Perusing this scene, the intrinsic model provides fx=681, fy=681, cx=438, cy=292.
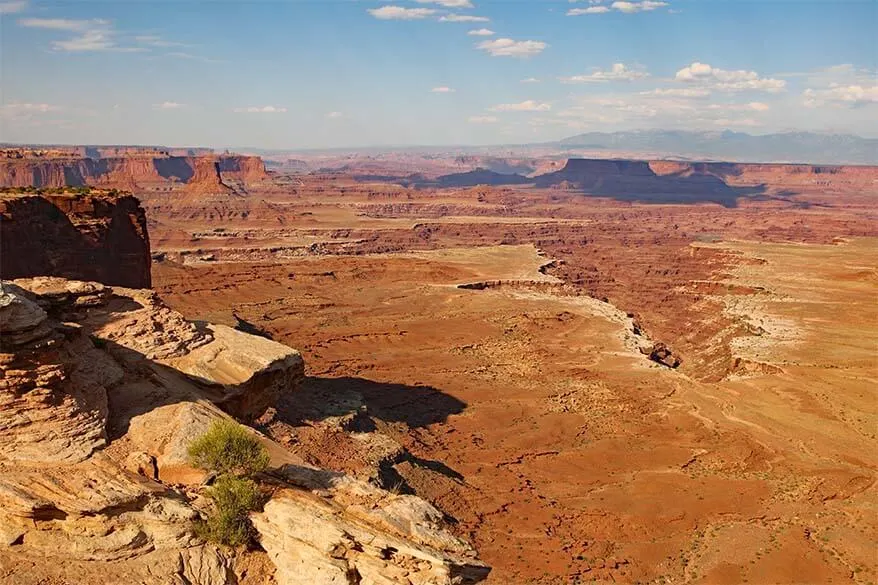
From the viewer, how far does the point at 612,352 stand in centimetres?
5675

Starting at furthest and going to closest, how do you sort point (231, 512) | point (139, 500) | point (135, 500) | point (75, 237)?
point (75, 237) → point (231, 512) → point (139, 500) → point (135, 500)

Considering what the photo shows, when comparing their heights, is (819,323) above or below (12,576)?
below

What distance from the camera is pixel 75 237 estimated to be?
47.7 meters

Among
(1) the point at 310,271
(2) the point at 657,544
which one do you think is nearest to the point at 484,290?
(1) the point at 310,271

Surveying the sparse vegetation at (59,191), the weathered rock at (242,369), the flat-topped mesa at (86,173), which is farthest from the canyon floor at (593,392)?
the flat-topped mesa at (86,173)

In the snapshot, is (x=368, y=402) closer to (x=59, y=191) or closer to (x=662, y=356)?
(x=59, y=191)

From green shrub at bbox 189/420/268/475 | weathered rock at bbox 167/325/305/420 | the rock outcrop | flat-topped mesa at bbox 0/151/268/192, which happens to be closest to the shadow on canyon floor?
weathered rock at bbox 167/325/305/420

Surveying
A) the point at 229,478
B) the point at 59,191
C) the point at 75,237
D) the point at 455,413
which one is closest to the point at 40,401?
the point at 229,478

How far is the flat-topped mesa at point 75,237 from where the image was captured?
145 feet

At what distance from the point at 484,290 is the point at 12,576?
7139cm

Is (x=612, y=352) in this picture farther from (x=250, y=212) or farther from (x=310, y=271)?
(x=250, y=212)

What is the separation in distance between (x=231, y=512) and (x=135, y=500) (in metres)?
2.10

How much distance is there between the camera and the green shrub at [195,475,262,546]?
15.2 metres

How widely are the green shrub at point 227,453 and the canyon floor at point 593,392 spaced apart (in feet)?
36.3
